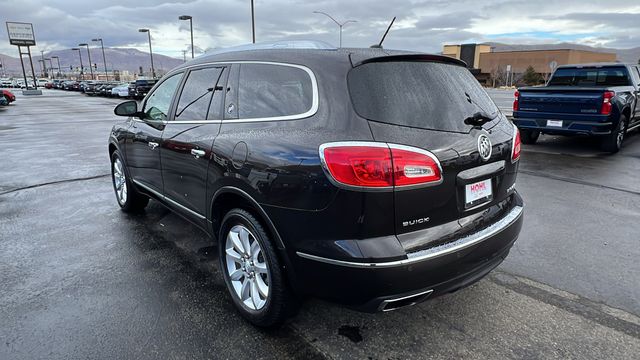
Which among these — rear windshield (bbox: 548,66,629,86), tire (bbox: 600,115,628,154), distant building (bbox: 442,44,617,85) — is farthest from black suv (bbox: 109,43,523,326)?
distant building (bbox: 442,44,617,85)

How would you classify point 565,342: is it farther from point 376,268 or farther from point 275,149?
point 275,149

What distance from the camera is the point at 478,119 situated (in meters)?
2.67

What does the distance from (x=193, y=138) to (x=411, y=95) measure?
70.2 inches

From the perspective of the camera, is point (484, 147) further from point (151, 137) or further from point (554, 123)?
point (554, 123)

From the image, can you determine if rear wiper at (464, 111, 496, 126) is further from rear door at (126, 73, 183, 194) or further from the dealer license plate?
the dealer license plate

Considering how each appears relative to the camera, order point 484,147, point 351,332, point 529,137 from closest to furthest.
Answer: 1. point 484,147
2. point 351,332
3. point 529,137

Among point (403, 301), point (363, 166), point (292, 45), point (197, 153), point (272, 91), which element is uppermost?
point (292, 45)

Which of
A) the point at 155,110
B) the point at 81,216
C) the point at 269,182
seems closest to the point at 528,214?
the point at 269,182

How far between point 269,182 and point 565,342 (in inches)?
82.6

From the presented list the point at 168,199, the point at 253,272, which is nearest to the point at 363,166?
the point at 253,272

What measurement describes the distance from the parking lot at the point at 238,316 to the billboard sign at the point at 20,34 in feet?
208

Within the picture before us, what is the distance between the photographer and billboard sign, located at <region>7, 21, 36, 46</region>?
54469 mm

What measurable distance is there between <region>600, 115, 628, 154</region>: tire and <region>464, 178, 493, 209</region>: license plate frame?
301 inches

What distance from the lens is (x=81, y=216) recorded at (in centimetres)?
516
